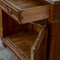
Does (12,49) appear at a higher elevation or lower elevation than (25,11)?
lower

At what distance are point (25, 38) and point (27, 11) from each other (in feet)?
2.36

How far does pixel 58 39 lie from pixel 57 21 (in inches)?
6.0

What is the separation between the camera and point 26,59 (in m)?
1.70

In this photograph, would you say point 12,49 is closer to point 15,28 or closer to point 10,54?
point 10,54

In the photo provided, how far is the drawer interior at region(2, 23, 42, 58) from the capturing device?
1.91m

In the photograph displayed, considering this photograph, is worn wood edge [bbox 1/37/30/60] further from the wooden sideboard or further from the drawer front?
the drawer front

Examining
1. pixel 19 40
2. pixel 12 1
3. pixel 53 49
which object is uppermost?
pixel 12 1

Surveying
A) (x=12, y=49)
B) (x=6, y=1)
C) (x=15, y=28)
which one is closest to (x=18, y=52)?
(x=12, y=49)

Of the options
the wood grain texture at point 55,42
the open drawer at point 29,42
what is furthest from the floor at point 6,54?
the wood grain texture at point 55,42

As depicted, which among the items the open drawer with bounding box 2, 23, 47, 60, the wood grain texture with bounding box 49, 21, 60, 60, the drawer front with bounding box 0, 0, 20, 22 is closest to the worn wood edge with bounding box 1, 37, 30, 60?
the open drawer with bounding box 2, 23, 47, 60

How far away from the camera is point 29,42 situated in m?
2.00

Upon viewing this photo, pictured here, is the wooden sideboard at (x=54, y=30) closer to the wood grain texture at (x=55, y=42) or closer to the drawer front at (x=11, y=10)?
the wood grain texture at (x=55, y=42)

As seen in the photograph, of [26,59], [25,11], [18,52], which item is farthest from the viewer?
[18,52]

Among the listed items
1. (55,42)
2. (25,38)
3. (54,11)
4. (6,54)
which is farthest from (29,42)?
(54,11)
